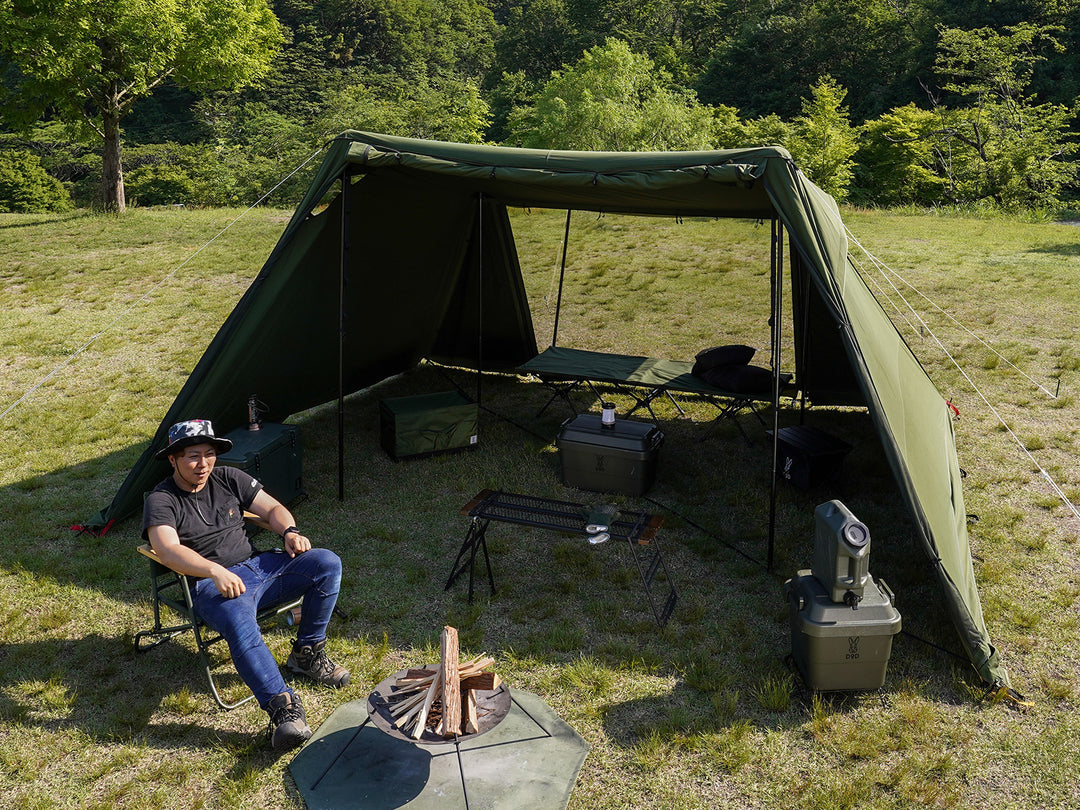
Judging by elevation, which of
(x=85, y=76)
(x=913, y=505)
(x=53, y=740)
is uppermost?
(x=85, y=76)

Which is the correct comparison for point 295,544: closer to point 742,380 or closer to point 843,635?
point 843,635

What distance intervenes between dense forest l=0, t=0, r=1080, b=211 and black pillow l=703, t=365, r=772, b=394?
1244 centimetres

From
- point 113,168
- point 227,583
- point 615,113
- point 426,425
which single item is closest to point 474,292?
point 426,425

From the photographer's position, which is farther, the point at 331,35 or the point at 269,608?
the point at 331,35

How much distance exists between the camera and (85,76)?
47.2 ft

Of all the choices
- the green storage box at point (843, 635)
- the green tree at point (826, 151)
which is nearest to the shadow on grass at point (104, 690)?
the green storage box at point (843, 635)

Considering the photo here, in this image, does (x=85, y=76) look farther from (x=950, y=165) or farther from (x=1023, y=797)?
(x=950, y=165)

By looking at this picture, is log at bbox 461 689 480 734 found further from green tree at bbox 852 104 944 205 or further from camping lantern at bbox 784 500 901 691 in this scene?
green tree at bbox 852 104 944 205

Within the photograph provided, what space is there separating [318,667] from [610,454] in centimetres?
245

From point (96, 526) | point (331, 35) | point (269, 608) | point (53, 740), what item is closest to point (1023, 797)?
point (269, 608)

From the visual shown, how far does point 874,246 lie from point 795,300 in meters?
7.42

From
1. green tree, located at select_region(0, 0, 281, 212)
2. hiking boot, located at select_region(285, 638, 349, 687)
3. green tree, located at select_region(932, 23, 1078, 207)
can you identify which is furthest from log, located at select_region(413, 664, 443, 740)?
green tree, located at select_region(932, 23, 1078, 207)

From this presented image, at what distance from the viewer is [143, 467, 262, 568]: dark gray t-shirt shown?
136 inches

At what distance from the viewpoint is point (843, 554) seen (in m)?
Result: 3.30
